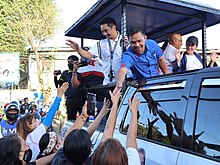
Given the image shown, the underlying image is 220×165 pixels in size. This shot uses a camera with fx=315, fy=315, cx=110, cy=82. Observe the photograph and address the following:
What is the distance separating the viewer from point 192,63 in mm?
4848

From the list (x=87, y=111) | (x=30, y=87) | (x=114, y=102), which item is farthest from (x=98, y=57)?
(x=30, y=87)

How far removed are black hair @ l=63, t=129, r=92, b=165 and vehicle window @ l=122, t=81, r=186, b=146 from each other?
2.24 ft

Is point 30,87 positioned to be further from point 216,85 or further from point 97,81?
point 216,85

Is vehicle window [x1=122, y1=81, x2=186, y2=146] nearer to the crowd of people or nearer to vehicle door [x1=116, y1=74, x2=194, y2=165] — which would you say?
vehicle door [x1=116, y1=74, x2=194, y2=165]

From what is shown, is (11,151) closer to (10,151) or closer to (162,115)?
(10,151)

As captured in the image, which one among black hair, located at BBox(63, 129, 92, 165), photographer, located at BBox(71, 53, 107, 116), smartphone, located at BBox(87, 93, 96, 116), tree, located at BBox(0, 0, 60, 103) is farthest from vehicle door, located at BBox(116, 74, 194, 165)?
tree, located at BBox(0, 0, 60, 103)

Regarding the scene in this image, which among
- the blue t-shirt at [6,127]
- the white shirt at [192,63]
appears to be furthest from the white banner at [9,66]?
the white shirt at [192,63]

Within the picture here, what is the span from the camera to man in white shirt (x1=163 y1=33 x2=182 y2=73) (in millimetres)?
5442

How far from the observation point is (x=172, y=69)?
525 centimetres

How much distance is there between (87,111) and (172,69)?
231 cm

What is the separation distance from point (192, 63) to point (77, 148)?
10.3 feet

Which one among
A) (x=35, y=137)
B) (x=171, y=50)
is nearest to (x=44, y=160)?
(x=35, y=137)

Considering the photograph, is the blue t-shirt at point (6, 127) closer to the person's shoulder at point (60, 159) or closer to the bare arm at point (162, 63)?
the bare arm at point (162, 63)

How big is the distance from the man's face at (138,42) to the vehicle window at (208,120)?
177 centimetres
